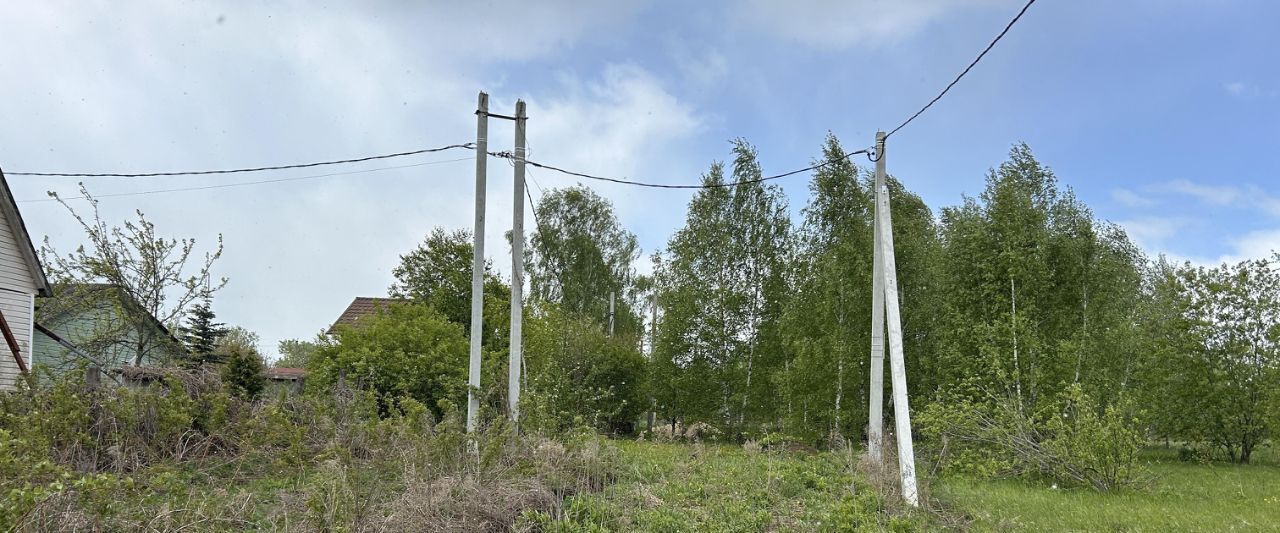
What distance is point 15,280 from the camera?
1585cm

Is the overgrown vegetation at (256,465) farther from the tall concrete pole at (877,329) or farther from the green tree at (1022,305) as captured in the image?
the green tree at (1022,305)

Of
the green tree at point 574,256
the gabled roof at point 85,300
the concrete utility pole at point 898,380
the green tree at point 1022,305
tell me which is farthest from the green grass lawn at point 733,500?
the green tree at point 574,256

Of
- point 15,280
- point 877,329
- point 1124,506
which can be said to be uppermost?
point 15,280

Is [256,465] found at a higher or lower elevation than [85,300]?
lower

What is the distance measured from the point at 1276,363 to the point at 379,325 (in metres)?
19.1

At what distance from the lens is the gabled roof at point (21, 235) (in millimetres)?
15516

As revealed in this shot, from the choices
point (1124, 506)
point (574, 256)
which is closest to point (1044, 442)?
point (1124, 506)

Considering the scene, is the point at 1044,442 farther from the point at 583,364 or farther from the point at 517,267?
the point at 583,364

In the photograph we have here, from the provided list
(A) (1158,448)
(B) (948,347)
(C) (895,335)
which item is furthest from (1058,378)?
(A) (1158,448)

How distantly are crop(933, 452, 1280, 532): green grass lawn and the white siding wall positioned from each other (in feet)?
54.1

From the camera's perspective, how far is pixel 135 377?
1209 centimetres

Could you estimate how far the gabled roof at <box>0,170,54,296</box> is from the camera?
1552 cm

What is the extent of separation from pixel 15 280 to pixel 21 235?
34.9 inches

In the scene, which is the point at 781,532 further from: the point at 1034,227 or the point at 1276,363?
the point at 1276,363
